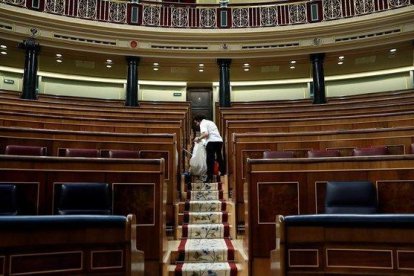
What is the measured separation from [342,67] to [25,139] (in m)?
8.30

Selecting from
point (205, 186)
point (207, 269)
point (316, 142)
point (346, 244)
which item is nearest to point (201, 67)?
point (205, 186)

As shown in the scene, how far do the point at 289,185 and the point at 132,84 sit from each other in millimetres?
6335

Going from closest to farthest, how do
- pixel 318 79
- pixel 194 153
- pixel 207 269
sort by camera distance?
1. pixel 207 269
2. pixel 194 153
3. pixel 318 79

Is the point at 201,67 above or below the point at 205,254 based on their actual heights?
above

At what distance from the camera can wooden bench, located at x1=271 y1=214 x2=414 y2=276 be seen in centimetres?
A: 167

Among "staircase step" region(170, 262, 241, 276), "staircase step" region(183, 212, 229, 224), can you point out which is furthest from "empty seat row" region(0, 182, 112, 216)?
"staircase step" region(183, 212, 229, 224)

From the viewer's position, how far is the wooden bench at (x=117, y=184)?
2.50 m

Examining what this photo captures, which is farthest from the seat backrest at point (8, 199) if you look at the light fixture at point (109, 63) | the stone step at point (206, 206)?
the light fixture at point (109, 63)

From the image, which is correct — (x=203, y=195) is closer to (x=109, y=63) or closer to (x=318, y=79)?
(x=318, y=79)

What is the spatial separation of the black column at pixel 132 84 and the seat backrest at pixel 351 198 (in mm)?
6374

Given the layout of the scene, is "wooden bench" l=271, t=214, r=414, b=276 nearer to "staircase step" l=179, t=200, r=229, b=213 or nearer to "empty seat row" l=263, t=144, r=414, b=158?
"empty seat row" l=263, t=144, r=414, b=158

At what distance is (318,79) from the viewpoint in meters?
8.35

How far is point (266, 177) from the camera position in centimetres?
278

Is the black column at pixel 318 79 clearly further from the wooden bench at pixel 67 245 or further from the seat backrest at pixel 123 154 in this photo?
the wooden bench at pixel 67 245
